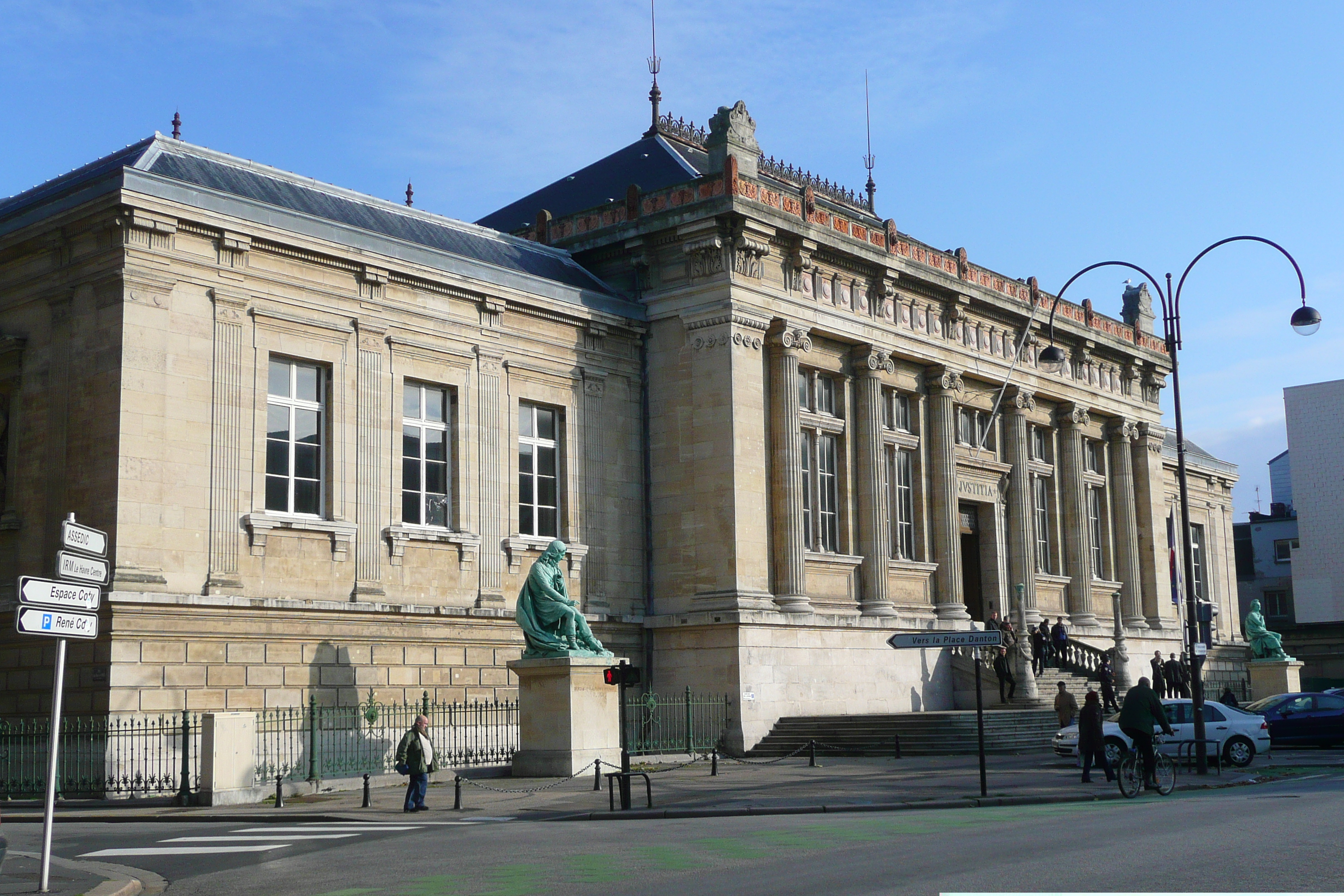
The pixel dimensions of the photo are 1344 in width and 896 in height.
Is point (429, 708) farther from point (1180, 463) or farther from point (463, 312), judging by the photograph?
point (1180, 463)

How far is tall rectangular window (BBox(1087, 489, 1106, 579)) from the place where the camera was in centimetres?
4706

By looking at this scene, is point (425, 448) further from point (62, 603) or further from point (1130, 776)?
point (62, 603)

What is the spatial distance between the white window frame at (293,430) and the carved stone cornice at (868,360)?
14.3 m

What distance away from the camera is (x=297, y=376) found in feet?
92.7

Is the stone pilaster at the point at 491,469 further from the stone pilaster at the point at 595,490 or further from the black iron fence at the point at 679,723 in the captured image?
the black iron fence at the point at 679,723

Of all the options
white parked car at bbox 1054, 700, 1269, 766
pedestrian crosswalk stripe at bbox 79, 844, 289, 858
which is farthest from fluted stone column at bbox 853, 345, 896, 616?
pedestrian crosswalk stripe at bbox 79, 844, 289, 858

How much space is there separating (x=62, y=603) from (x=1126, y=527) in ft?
134

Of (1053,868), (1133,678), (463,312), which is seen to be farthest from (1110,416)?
(1053,868)

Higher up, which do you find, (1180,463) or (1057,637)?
(1180,463)

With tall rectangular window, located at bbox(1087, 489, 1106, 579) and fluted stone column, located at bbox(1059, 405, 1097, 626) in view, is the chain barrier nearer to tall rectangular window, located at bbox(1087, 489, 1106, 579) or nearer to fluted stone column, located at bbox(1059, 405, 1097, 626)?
fluted stone column, located at bbox(1059, 405, 1097, 626)

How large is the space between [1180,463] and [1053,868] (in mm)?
16832

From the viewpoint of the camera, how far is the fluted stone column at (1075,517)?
4522cm

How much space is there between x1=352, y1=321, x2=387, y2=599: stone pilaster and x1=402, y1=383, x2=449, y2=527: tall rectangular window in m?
0.81

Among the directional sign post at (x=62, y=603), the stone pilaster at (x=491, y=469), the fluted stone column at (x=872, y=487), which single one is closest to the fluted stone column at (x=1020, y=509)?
the fluted stone column at (x=872, y=487)
